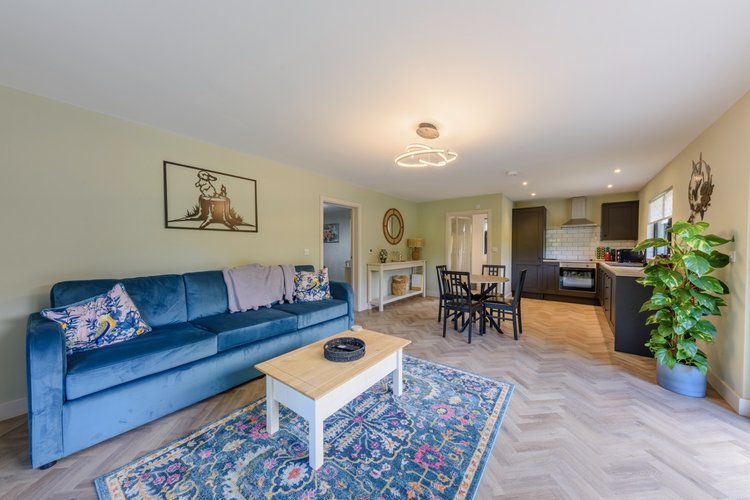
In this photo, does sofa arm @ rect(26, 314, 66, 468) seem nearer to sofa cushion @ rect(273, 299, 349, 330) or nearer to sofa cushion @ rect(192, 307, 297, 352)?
sofa cushion @ rect(192, 307, 297, 352)

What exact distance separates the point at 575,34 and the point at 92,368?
3.33m

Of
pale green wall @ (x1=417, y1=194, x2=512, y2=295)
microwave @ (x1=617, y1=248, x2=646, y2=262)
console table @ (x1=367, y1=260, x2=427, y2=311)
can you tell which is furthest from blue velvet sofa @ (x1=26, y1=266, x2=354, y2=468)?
microwave @ (x1=617, y1=248, x2=646, y2=262)

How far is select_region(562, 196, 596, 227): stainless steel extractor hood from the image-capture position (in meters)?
5.95

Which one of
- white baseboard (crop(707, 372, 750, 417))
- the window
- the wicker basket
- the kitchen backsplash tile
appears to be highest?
the window

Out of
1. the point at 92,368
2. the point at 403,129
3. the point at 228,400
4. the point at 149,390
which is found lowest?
the point at 228,400

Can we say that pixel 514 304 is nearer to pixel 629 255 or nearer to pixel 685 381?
pixel 685 381

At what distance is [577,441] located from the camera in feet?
5.59

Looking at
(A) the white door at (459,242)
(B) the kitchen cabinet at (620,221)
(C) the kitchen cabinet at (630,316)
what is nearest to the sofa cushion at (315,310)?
(C) the kitchen cabinet at (630,316)

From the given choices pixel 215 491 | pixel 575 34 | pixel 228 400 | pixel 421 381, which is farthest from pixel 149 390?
pixel 575 34

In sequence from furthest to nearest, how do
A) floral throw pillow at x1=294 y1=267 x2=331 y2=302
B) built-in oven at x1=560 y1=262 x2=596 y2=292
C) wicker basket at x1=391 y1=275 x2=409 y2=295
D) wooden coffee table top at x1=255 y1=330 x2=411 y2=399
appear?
wicker basket at x1=391 y1=275 x2=409 y2=295 < built-in oven at x1=560 y1=262 x2=596 y2=292 < floral throw pillow at x1=294 y1=267 x2=331 y2=302 < wooden coffee table top at x1=255 y1=330 x2=411 y2=399

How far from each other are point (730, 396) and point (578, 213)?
4820 millimetres

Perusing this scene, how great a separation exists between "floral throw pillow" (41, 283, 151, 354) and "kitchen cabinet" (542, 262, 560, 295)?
22.6 feet

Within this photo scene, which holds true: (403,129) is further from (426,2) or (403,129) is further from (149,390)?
(149,390)

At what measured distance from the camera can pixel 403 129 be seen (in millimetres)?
2600
